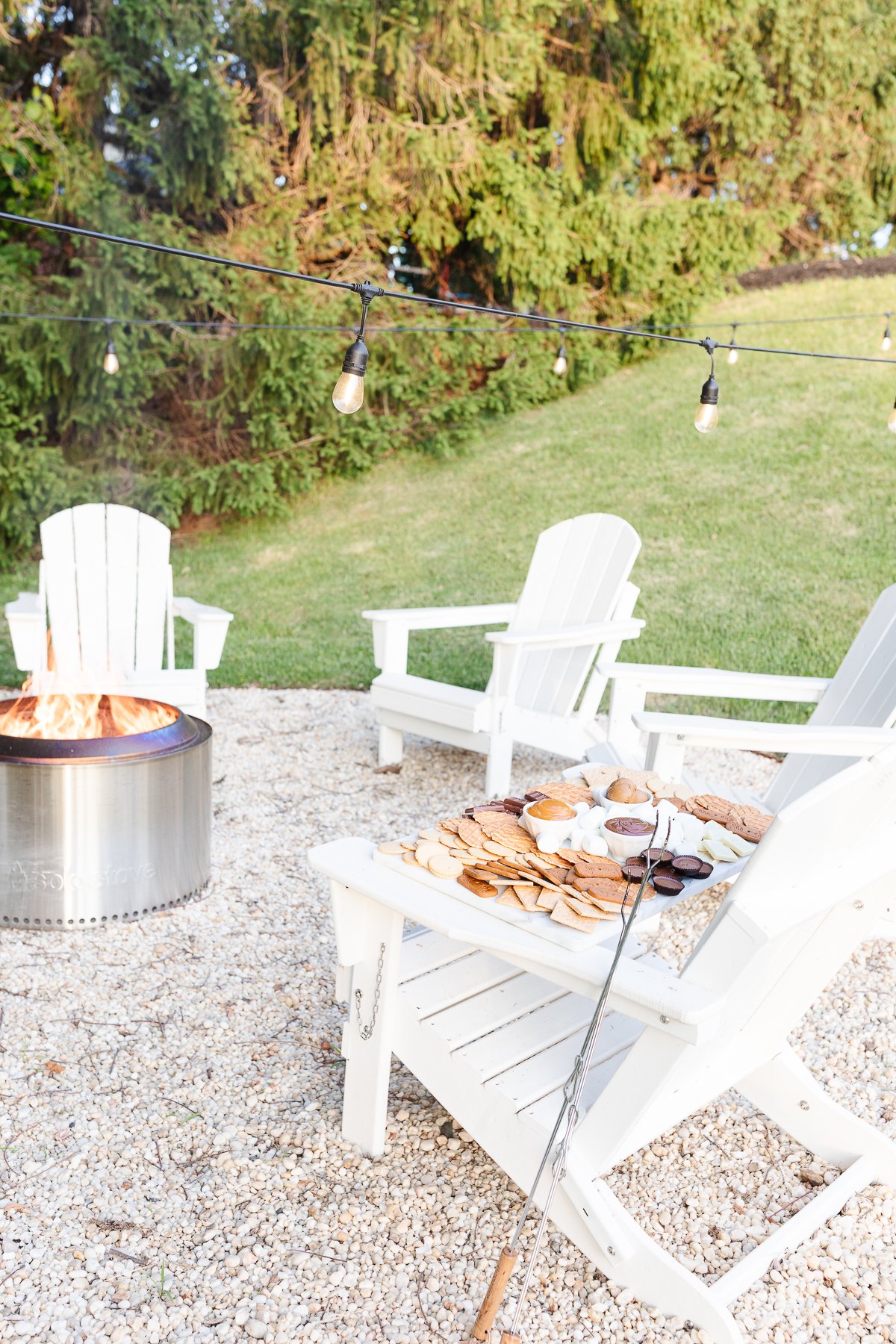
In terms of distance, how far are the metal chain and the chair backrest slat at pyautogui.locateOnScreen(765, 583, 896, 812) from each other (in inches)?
62.1

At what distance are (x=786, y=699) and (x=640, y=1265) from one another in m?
2.00

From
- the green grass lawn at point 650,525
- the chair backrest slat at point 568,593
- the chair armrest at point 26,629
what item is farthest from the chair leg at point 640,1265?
the green grass lawn at point 650,525

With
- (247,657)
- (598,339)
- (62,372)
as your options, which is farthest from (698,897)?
(598,339)

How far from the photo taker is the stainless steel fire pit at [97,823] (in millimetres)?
2637

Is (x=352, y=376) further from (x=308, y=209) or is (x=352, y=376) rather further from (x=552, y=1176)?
(x=308, y=209)

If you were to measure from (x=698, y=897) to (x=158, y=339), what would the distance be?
6085 millimetres

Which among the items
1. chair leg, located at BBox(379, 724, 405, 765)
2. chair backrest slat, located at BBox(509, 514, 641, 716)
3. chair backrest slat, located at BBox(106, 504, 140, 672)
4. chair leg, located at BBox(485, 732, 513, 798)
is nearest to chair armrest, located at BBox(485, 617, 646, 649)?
chair backrest slat, located at BBox(509, 514, 641, 716)

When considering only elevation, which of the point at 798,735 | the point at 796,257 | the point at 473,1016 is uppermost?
the point at 796,257

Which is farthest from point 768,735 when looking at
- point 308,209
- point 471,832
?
point 308,209

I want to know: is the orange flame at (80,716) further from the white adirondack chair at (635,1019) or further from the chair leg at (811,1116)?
the chair leg at (811,1116)

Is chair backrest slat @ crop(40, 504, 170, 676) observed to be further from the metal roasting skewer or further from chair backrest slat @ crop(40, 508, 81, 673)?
the metal roasting skewer

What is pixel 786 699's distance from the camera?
3209 millimetres

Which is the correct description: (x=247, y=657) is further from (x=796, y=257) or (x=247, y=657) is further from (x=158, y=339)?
(x=796, y=257)

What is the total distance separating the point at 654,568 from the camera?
7.29 metres
